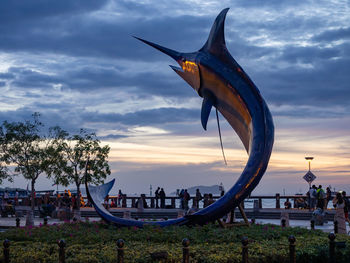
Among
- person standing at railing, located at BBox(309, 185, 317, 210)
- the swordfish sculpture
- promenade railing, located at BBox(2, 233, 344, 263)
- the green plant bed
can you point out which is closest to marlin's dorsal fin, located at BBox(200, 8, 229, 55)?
the swordfish sculpture

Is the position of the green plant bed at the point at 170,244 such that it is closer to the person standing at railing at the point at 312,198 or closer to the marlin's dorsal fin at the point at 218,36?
the marlin's dorsal fin at the point at 218,36

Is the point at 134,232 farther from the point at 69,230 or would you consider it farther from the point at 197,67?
the point at 197,67

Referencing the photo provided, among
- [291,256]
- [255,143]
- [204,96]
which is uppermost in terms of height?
[204,96]

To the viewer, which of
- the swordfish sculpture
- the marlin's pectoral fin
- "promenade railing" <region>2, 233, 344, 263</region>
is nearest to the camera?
"promenade railing" <region>2, 233, 344, 263</region>

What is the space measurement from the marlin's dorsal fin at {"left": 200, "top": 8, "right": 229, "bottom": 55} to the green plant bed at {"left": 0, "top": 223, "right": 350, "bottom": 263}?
17.2 ft

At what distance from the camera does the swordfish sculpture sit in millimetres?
14117

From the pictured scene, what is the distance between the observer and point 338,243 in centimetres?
1170

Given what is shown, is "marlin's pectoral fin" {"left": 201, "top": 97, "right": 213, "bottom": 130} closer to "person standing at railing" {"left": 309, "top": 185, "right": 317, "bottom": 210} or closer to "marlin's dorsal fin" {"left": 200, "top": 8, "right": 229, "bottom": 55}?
"marlin's dorsal fin" {"left": 200, "top": 8, "right": 229, "bottom": 55}

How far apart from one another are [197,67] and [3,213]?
2552 cm

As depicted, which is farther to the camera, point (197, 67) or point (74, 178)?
point (74, 178)

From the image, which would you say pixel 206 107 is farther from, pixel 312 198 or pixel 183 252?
pixel 312 198

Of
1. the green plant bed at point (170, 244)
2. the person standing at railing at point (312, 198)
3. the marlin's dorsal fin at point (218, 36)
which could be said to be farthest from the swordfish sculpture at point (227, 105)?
the person standing at railing at point (312, 198)

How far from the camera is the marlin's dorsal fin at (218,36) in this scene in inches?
604

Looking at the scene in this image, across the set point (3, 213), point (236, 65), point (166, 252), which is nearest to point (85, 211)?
point (3, 213)
